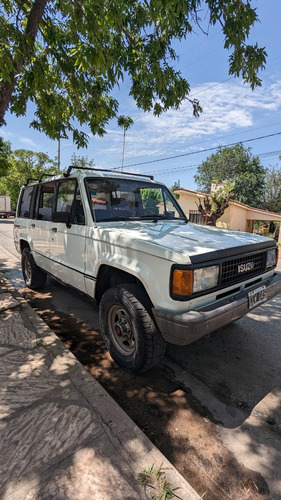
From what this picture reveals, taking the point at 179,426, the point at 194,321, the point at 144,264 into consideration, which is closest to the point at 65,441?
the point at 179,426

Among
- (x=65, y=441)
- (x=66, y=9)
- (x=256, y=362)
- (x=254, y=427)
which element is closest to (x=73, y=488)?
(x=65, y=441)

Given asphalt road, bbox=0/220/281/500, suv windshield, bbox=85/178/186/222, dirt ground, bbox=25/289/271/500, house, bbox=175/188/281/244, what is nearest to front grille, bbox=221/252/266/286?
asphalt road, bbox=0/220/281/500

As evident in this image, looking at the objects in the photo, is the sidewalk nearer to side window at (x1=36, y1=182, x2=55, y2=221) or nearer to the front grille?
the front grille

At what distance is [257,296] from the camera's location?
2584mm

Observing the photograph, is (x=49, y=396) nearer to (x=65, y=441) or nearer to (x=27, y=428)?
(x=27, y=428)

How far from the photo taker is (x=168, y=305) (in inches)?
83.6

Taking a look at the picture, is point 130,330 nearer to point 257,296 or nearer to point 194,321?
point 194,321

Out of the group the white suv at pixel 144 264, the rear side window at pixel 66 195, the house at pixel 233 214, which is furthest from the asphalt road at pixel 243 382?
the house at pixel 233 214

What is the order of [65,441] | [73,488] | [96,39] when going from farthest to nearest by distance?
1. [96,39]
2. [65,441]
3. [73,488]

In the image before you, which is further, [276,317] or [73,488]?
[276,317]

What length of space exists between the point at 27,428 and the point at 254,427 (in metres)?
1.79

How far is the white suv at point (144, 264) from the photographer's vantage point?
209cm

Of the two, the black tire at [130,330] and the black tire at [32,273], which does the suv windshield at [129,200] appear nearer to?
the black tire at [130,330]

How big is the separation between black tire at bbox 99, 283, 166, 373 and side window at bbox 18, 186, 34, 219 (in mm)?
3338
